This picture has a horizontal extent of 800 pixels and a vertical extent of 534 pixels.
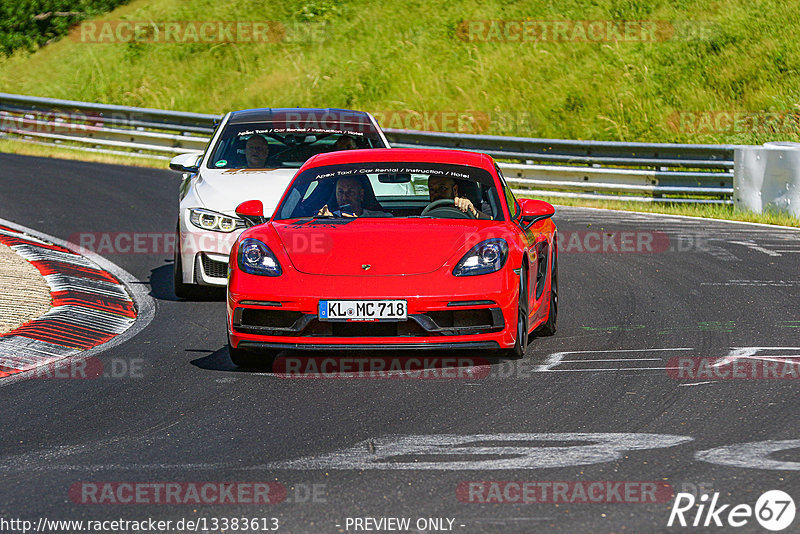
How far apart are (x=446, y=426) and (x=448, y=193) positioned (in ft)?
8.99

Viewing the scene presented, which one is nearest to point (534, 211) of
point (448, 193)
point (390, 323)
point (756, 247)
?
point (448, 193)

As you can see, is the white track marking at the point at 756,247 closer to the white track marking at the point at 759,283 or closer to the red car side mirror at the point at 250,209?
the white track marking at the point at 759,283

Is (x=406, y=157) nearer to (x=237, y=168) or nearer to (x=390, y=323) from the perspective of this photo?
(x=390, y=323)

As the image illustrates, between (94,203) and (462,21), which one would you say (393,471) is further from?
(462,21)

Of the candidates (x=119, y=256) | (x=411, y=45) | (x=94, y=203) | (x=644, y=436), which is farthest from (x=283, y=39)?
(x=644, y=436)

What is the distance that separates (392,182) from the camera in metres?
8.89

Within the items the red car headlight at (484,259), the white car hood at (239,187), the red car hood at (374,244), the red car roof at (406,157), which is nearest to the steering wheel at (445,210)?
the red car hood at (374,244)

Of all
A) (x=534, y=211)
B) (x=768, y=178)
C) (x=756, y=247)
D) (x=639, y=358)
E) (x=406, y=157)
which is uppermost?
(x=406, y=157)

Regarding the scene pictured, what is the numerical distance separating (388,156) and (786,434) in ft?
13.4

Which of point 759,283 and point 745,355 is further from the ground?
point 745,355

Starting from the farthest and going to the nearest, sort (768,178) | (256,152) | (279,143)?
(768,178) < (279,143) < (256,152)

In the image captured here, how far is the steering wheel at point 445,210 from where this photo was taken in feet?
28.1

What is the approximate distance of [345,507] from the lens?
16.3ft

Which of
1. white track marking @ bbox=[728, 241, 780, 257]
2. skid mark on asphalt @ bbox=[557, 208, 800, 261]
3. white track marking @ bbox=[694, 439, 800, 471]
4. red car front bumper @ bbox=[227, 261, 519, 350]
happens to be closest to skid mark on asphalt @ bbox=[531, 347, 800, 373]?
red car front bumper @ bbox=[227, 261, 519, 350]
